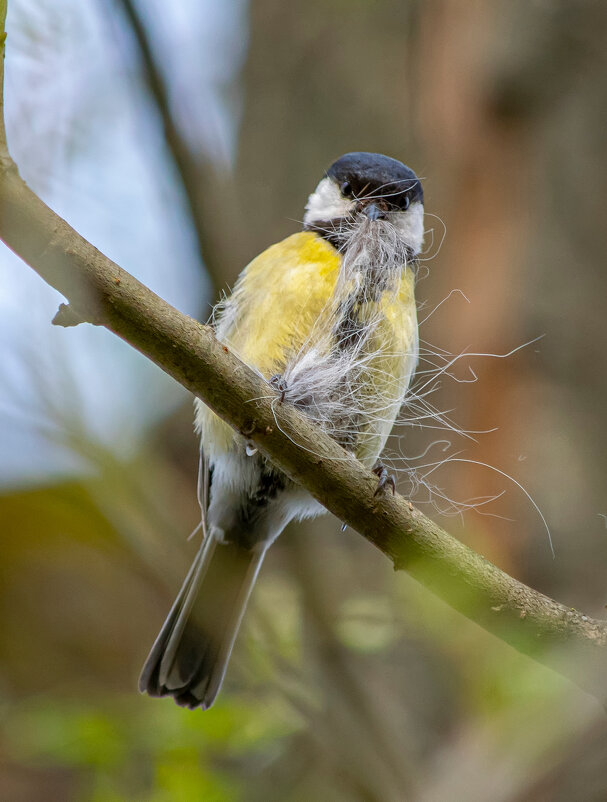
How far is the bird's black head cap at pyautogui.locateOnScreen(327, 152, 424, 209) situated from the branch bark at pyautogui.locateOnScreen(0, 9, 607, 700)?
1.03 metres

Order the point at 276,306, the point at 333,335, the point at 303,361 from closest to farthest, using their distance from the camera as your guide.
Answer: the point at 303,361 → the point at 333,335 → the point at 276,306

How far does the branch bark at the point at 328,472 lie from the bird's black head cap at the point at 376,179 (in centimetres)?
103

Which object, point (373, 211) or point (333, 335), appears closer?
point (333, 335)

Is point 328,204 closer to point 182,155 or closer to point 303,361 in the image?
point 182,155

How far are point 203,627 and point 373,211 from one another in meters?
1.31

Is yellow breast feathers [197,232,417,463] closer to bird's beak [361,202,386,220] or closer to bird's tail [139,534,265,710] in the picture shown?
bird's beak [361,202,386,220]

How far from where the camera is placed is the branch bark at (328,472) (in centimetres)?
135

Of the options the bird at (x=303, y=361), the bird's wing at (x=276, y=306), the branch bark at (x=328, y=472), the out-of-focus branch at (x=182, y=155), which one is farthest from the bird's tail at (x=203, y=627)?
the branch bark at (x=328, y=472)

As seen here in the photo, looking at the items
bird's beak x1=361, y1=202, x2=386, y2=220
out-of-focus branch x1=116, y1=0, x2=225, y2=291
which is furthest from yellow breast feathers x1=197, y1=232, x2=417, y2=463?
out-of-focus branch x1=116, y1=0, x2=225, y2=291

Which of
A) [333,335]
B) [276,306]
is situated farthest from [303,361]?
[276,306]

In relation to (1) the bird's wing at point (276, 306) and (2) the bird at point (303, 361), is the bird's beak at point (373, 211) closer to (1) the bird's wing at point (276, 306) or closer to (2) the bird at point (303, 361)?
(2) the bird at point (303, 361)

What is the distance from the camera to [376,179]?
2400 millimetres

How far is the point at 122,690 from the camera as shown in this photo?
308 cm

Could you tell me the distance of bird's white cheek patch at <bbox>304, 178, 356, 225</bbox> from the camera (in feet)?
7.83
